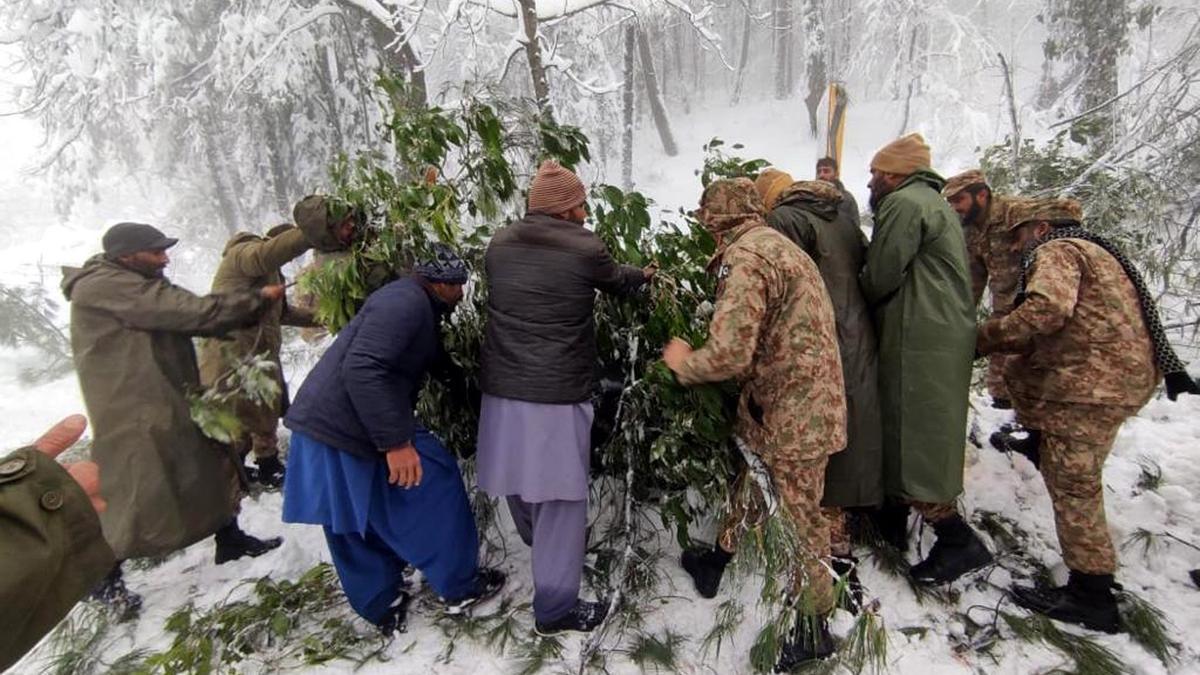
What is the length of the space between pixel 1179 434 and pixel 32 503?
19.5 feet

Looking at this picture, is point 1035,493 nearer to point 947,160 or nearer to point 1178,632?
point 1178,632

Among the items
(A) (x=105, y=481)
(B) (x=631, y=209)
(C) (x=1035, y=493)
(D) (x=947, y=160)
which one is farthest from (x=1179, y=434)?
(D) (x=947, y=160)

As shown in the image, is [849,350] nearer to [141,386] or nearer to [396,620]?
[396,620]

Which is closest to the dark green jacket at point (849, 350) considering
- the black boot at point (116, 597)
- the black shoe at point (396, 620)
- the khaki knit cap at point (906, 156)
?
the khaki knit cap at point (906, 156)

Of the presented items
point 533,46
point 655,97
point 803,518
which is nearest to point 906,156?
point 803,518

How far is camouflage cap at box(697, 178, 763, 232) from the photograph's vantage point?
2598 millimetres

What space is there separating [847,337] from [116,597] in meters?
4.14

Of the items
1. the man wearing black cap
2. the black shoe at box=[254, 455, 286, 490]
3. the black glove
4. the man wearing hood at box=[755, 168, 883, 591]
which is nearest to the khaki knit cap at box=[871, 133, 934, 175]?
the man wearing hood at box=[755, 168, 883, 591]

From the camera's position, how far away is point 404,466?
2.54 metres

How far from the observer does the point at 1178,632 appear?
8.59ft

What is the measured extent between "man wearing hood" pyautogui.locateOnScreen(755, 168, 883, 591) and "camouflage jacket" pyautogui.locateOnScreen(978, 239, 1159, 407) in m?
0.64

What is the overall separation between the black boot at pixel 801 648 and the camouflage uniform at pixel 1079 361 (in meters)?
1.27

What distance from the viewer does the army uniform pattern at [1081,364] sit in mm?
2537

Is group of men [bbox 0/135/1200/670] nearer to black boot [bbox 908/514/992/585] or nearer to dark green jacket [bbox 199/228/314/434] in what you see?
black boot [bbox 908/514/992/585]
